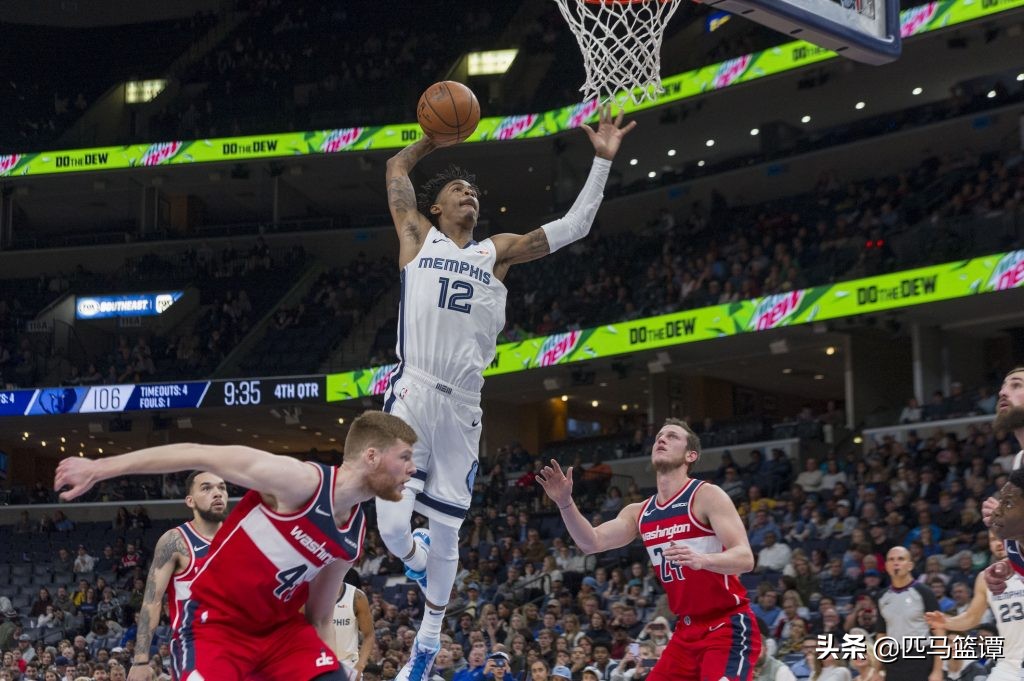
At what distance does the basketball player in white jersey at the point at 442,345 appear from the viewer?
25.1ft

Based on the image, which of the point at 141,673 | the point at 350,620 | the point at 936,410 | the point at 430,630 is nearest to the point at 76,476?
the point at 141,673

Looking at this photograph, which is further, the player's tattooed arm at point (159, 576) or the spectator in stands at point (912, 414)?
the spectator in stands at point (912, 414)

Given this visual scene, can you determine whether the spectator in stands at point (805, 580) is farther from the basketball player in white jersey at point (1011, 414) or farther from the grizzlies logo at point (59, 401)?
the grizzlies logo at point (59, 401)

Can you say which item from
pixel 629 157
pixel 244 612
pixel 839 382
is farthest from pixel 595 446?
pixel 244 612

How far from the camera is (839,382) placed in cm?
3262

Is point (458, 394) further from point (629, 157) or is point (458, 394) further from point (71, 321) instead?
point (71, 321)

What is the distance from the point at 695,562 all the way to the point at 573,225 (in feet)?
7.62

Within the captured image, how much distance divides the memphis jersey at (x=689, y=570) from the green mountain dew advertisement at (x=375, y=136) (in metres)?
20.3

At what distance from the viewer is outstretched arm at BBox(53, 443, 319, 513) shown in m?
4.87

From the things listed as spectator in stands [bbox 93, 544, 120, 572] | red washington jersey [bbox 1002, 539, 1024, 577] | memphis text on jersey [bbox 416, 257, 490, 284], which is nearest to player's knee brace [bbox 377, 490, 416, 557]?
memphis text on jersey [bbox 416, 257, 490, 284]

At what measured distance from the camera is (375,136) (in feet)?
107

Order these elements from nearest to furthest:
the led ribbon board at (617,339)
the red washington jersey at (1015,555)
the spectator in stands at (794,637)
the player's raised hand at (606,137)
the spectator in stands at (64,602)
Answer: the red washington jersey at (1015,555) < the player's raised hand at (606,137) < the spectator in stands at (794,637) < the led ribbon board at (617,339) < the spectator in stands at (64,602)

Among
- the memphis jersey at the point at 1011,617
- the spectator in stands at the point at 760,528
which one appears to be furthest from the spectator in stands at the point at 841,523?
the memphis jersey at the point at 1011,617

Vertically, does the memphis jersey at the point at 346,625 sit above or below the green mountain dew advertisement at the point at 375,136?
below
